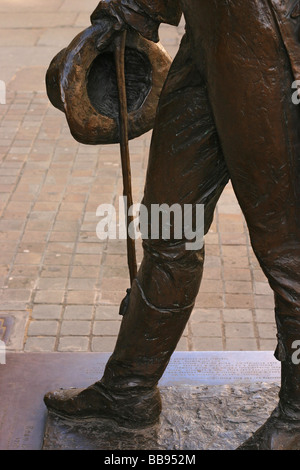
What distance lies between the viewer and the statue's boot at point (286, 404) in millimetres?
2540

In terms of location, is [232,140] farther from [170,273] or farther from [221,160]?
[170,273]

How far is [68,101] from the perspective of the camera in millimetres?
2619

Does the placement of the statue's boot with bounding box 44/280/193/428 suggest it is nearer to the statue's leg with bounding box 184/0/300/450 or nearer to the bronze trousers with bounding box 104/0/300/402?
the bronze trousers with bounding box 104/0/300/402

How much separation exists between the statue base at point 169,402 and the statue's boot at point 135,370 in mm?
52

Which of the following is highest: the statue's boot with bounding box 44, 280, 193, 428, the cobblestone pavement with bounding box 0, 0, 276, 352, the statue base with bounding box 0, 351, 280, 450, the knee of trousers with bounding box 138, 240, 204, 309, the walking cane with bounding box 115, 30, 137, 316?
the walking cane with bounding box 115, 30, 137, 316

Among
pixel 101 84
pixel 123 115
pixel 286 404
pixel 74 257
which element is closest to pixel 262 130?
pixel 123 115

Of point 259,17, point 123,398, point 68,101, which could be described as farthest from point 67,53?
point 123,398

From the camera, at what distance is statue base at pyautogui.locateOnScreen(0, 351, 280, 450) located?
289 centimetres

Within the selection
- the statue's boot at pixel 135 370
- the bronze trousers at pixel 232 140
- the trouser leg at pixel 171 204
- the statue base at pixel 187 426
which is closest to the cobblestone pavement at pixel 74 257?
the statue base at pixel 187 426

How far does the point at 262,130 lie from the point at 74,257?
284 cm

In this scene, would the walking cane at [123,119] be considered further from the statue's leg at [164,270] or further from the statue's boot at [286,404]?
the statue's boot at [286,404]

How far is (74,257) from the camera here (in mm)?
4953

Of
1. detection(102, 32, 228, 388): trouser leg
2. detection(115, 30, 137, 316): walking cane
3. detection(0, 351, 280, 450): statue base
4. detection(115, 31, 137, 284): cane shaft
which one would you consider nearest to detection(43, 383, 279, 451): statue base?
detection(0, 351, 280, 450): statue base
